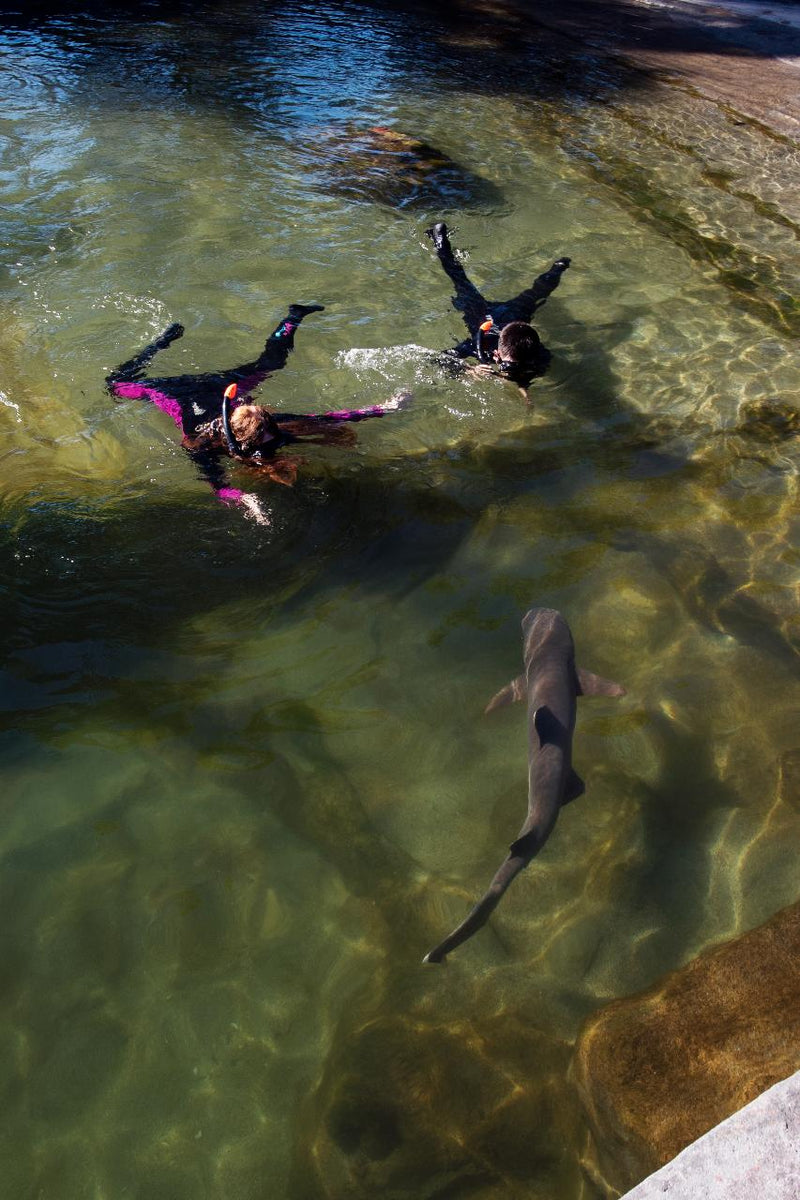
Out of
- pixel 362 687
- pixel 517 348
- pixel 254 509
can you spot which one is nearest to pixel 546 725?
pixel 362 687

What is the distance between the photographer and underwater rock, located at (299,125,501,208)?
10.1 metres

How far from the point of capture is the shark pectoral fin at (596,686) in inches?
178

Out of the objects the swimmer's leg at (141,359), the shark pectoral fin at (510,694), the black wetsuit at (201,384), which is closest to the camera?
the shark pectoral fin at (510,694)

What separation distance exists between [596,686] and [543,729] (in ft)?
2.32

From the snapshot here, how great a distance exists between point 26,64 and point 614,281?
10.2m

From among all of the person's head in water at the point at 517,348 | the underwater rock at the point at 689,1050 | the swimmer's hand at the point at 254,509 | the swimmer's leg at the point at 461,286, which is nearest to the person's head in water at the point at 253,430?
the swimmer's hand at the point at 254,509

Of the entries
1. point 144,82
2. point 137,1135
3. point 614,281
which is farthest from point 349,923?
point 144,82

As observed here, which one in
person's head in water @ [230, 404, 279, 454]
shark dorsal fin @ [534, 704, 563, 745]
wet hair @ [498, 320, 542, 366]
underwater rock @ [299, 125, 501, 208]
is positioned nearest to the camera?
shark dorsal fin @ [534, 704, 563, 745]

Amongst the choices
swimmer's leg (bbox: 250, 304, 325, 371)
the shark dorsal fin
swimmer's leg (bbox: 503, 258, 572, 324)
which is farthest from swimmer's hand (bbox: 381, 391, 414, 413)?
the shark dorsal fin

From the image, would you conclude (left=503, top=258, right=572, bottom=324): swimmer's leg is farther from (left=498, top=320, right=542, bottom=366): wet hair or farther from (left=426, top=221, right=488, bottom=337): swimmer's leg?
(left=498, top=320, right=542, bottom=366): wet hair

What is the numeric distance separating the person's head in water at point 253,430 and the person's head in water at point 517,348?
82.2 inches

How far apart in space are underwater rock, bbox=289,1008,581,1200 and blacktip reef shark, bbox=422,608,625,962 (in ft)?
1.11

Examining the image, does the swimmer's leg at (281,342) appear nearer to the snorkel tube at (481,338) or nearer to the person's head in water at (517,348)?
the snorkel tube at (481,338)

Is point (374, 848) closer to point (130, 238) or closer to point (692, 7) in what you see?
point (130, 238)
